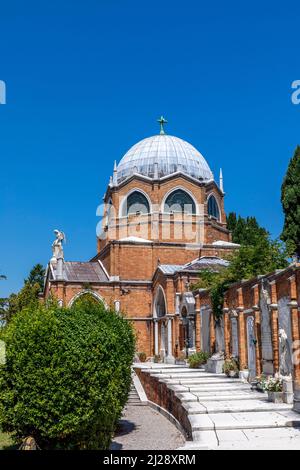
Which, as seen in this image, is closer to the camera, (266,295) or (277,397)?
(277,397)

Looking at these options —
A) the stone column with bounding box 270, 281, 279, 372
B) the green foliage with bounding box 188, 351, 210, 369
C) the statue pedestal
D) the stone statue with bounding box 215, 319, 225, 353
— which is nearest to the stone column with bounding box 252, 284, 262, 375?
the stone column with bounding box 270, 281, 279, 372

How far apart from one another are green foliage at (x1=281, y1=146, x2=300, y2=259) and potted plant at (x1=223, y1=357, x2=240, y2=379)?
1159 centimetres

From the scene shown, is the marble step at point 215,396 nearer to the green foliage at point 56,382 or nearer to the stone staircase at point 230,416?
the stone staircase at point 230,416

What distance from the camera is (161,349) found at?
34000 mm

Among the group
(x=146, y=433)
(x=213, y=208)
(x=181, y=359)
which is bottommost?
(x=146, y=433)

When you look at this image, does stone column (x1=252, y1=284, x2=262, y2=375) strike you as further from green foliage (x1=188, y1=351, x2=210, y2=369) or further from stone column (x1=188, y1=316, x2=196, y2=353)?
stone column (x1=188, y1=316, x2=196, y2=353)

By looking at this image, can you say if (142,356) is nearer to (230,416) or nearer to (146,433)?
(146,433)

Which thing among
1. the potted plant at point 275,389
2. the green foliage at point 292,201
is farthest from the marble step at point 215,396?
the green foliage at point 292,201

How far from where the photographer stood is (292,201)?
106ft

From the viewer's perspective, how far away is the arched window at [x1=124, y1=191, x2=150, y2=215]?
132 feet

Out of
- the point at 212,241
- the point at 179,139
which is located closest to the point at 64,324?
the point at 212,241

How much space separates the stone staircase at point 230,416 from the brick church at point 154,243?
13253 mm

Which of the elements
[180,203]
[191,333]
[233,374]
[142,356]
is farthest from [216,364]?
[180,203]

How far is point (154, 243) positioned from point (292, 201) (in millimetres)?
10428
